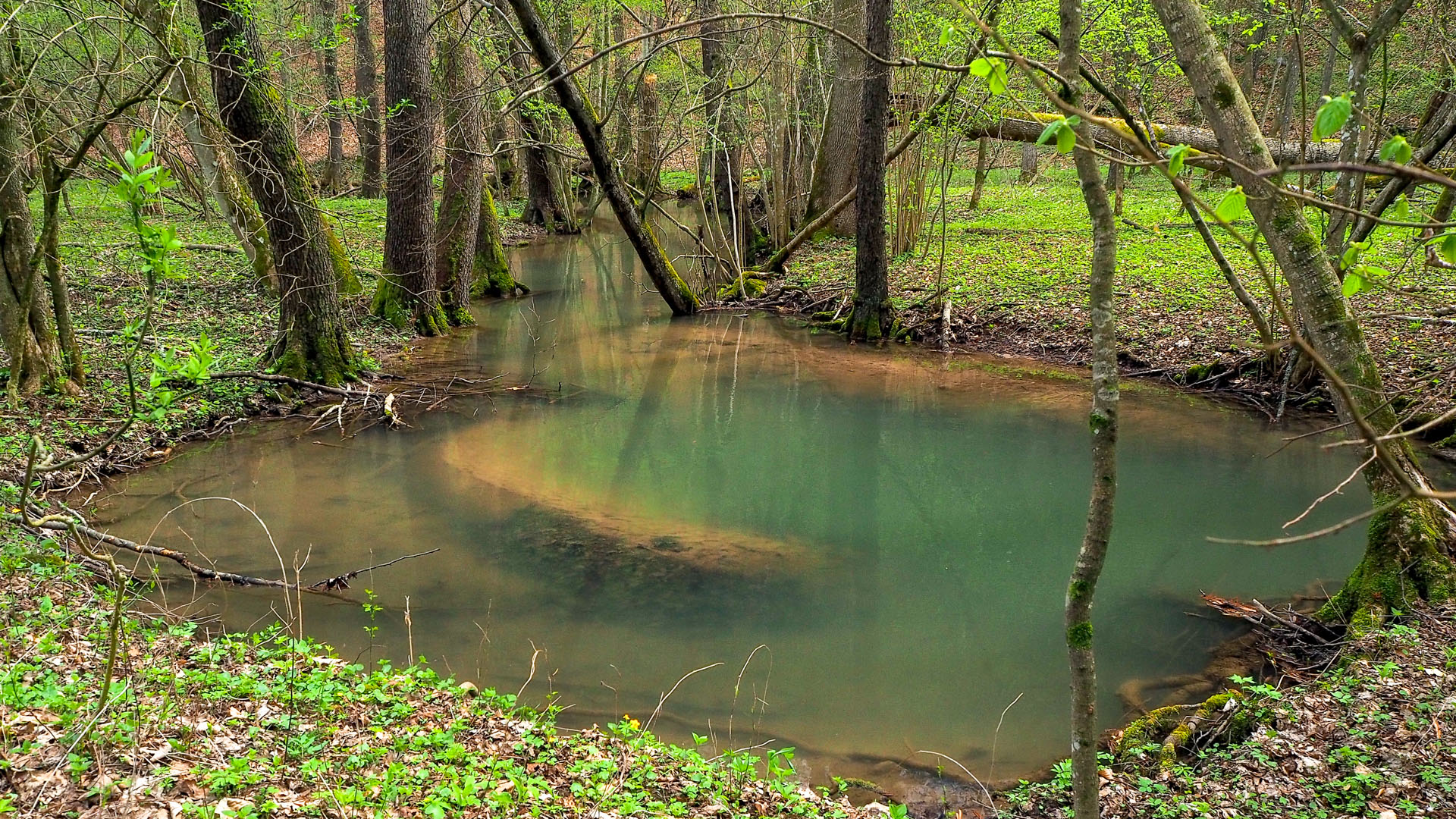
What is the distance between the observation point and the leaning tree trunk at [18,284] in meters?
7.17

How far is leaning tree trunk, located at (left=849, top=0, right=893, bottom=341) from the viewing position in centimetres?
1138

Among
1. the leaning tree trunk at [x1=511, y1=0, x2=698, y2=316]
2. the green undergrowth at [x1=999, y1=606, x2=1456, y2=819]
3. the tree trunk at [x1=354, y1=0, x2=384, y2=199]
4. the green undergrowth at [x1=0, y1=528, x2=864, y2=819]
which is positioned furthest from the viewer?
the tree trunk at [x1=354, y1=0, x2=384, y2=199]

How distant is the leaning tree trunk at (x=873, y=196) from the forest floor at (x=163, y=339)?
606 cm

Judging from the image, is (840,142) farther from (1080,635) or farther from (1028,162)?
(1080,635)

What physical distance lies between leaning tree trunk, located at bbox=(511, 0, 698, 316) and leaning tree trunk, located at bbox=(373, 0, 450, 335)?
165cm

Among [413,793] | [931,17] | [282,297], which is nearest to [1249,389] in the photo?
[931,17]

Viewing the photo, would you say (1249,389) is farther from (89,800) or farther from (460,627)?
(89,800)

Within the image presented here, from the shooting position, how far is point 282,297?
388 inches

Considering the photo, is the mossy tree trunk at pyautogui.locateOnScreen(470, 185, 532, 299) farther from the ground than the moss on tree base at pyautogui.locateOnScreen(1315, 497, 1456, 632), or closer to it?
farther from the ground

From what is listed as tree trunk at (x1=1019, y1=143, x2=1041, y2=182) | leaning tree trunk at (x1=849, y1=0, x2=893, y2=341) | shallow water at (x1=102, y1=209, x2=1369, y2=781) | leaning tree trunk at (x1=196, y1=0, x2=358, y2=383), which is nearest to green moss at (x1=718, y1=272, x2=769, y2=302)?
leaning tree trunk at (x1=849, y1=0, x2=893, y2=341)

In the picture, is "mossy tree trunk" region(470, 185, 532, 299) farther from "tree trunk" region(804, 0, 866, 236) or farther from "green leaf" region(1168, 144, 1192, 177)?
"green leaf" region(1168, 144, 1192, 177)

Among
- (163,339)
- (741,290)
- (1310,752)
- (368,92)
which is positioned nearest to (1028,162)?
(741,290)

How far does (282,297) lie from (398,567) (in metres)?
4.50

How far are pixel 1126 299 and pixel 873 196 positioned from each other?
3.62 meters
